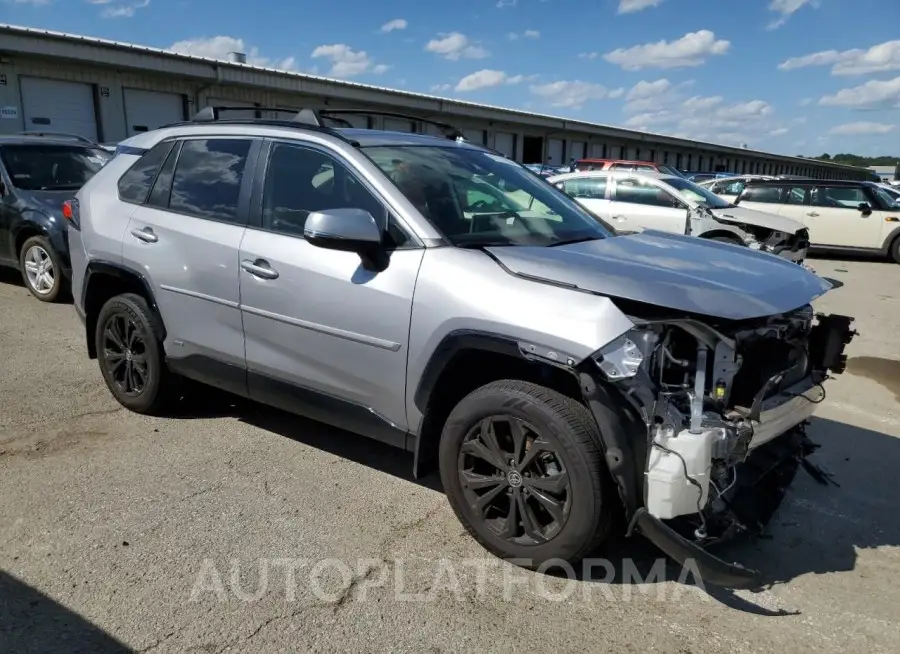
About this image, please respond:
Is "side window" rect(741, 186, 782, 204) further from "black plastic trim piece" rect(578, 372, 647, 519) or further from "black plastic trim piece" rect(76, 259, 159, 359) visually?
"black plastic trim piece" rect(578, 372, 647, 519)

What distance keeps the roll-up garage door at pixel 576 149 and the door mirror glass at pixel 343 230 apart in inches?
1710

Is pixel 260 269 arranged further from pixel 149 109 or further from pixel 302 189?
pixel 149 109

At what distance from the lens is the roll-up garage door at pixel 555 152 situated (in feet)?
138

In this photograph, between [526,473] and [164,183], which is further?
[164,183]

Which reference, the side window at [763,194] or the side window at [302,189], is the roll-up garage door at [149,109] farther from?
the side window at [302,189]

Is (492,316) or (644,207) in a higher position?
(492,316)

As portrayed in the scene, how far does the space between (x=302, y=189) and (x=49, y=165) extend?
6.66 meters

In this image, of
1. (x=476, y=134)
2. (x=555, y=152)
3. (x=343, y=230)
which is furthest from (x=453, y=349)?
(x=555, y=152)

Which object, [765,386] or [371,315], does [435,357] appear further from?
[765,386]

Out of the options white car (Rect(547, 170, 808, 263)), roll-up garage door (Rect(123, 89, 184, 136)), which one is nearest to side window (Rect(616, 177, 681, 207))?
white car (Rect(547, 170, 808, 263))

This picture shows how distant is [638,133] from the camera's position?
51.9 metres

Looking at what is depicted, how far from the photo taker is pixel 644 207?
40.1ft

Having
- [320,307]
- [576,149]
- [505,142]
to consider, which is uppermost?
[505,142]

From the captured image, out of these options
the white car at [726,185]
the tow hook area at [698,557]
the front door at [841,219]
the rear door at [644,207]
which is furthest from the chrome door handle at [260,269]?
the white car at [726,185]
